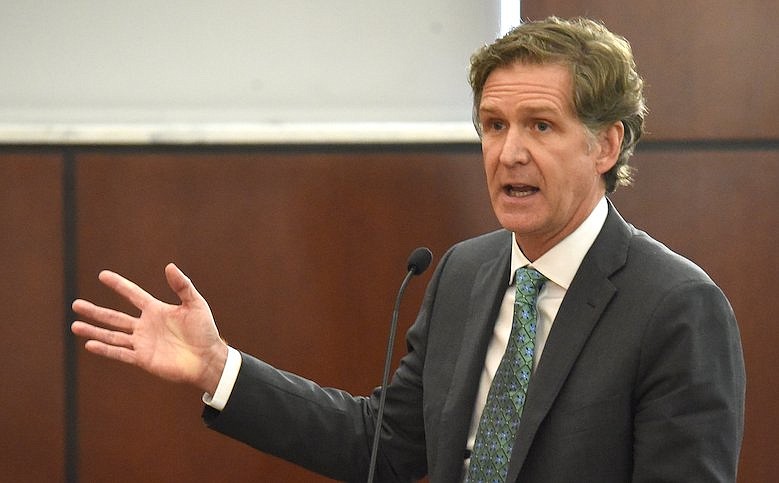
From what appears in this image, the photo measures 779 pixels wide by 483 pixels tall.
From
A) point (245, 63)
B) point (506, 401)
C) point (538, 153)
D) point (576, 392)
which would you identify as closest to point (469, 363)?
point (506, 401)

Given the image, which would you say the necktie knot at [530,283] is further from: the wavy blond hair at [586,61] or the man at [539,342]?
the wavy blond hair at [586,61]

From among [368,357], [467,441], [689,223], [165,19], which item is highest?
[165,19]

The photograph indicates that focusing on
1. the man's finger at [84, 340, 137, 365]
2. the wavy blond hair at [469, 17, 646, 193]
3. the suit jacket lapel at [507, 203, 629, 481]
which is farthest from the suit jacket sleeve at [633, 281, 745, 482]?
the man's finger at [84, 340, 137, 365]

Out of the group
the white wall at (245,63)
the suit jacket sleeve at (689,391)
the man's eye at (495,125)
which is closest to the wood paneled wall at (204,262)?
the white wall at (245,63)

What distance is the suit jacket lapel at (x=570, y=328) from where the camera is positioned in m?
1.84

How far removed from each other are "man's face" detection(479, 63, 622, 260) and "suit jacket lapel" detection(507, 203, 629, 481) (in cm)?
10

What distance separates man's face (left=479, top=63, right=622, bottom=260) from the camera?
1.93m

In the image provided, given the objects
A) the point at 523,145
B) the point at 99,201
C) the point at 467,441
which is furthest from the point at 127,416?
the point at 523,145

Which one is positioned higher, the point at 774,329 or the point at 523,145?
the point at 523,145

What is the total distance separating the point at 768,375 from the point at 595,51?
1.28m

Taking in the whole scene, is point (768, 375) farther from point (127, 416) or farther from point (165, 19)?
point (165, 19)

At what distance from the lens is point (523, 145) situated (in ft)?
6.36

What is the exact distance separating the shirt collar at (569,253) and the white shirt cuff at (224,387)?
0.59 meters

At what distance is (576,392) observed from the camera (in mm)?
1841
